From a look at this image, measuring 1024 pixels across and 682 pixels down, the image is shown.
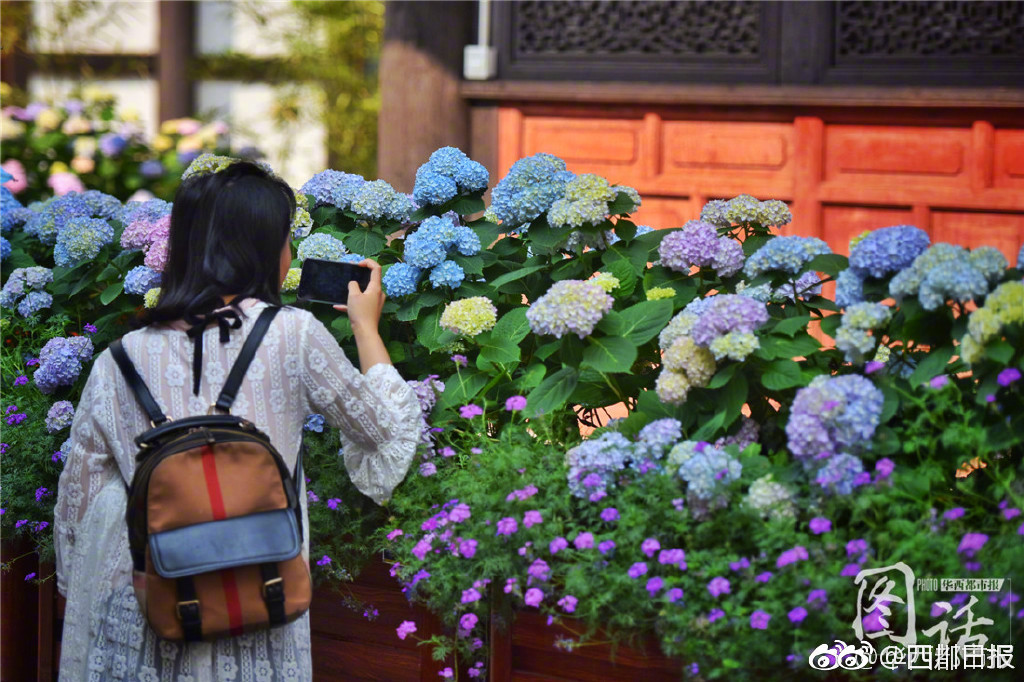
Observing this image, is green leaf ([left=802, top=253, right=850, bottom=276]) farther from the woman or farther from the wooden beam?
the wooden beam

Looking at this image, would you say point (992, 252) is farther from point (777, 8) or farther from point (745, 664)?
point (777, 8)

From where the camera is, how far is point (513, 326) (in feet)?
6.99

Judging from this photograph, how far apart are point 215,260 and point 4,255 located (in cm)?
139

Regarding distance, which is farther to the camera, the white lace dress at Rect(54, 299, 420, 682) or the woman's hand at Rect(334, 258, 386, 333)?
the woman's hand at Rect(334, 258, 386, 333)

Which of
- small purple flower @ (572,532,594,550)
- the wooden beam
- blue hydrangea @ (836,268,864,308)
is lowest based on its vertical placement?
small purple flower @ (572,532,594,550)

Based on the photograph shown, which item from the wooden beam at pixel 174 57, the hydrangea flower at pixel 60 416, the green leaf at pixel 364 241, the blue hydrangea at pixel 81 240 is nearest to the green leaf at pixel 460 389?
the green leaf at pixel 364 241

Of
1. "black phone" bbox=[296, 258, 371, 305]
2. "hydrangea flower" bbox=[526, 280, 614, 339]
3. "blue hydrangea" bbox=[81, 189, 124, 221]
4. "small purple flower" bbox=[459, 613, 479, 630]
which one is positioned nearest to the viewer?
"small purple flower" bbox=[459, 613, 479, 630]

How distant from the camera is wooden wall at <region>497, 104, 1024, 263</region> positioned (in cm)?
480

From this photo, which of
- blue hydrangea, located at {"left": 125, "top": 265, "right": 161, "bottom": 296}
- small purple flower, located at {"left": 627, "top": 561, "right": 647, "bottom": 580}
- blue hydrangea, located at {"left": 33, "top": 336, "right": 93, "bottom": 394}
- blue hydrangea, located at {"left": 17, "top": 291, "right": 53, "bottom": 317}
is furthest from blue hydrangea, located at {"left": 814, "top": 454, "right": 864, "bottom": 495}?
blue hydrangea, located at {"left": 17, "top": 291, "right": 53, "bottom": 317}

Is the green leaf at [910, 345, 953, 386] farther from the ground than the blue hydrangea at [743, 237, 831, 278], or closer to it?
closer to it

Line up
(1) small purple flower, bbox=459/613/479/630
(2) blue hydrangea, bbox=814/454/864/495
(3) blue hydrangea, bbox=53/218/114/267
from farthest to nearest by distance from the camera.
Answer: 1. (3) blue hydrangea, bbox=53/218/114/267
2. (1) small purple flower, bbox=459/613/479/630
3. (2) blue hydrangea, bbox=814/454/864/495

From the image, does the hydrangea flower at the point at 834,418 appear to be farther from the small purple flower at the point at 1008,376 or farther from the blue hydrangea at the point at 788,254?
the blue hydrangea at the point at 788,254

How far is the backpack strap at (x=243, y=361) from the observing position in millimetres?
1679

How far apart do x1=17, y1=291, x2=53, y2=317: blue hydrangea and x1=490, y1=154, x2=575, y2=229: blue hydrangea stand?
112cm
